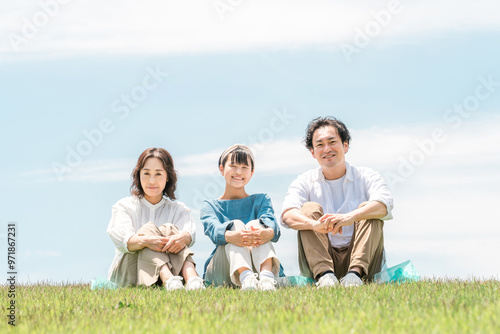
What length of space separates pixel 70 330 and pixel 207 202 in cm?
365

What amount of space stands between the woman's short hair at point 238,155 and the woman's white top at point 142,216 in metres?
0.97

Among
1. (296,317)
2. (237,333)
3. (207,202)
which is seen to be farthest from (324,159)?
(237,333)

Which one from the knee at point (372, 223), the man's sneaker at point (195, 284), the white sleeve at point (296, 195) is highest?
the white sleeve at point (296, 195)

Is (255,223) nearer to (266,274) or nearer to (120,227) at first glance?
(266,274)

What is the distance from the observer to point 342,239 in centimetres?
863

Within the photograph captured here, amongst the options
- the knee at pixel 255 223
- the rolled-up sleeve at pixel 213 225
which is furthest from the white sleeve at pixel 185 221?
the knee at pixel 255 223

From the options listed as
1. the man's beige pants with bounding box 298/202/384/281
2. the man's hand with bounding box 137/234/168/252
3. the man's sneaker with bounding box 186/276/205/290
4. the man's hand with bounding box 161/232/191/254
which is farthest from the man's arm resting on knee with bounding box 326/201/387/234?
the man's hand with bounding box 137/234/168/252

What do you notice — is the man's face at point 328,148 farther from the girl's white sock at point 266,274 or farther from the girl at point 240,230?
the girl's white sock at point 266,274

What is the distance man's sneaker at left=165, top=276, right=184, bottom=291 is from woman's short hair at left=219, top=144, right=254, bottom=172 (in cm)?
169

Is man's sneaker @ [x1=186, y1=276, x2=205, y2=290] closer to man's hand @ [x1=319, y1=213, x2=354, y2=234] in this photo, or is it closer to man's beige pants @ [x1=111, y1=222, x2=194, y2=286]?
man's beige pants @ [x1=111, y1=222, x2=194, y2=286]

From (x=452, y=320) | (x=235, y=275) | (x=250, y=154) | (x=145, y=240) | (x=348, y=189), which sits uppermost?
(x=250, y=154)

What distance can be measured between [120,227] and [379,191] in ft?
11.8

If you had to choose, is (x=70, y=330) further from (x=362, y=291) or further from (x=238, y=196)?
(x=238, y=196)

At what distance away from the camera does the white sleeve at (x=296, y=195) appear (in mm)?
8500
